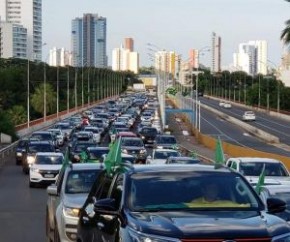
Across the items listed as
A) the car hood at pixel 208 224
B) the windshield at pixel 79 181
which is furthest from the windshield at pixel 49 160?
→ the car hood at pixel 208 224

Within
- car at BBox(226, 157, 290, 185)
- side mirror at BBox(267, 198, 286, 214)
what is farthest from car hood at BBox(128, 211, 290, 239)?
car at BBox(226, 157, 290, 185)

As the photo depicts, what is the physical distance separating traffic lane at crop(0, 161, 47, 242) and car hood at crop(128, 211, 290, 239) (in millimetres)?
9182

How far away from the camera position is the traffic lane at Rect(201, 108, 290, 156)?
244 ft

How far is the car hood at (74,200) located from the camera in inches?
571

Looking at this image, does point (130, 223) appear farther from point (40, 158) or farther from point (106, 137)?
point (106, 137)

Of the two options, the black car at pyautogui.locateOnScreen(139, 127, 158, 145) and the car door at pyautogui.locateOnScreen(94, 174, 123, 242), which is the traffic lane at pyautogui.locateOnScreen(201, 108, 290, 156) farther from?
the car door at pyautogui.locateOnScreen(94, 174, 123, 242)

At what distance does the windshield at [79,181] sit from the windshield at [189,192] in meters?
6.54

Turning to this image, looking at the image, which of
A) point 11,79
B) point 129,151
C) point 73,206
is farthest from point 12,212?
point 11,79

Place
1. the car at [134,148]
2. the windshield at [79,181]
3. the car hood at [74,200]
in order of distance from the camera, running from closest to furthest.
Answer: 1. the car hood at [74,200]
2. the windshield at [79,181]
3. the car at [134,148]

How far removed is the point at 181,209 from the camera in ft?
29.8

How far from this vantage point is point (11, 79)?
126938 millimetres

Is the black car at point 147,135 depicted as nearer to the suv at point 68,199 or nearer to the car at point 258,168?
the car at point 258,168

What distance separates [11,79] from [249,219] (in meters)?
120

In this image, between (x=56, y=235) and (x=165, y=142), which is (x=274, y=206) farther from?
(x=165, y=142)
